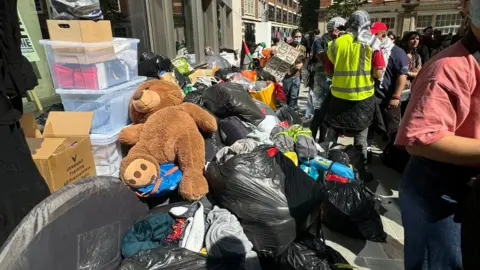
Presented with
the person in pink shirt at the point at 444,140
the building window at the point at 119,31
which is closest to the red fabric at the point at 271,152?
the person in pink shirt at the point at 444,140

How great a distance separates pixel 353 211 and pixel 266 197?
2.69ft

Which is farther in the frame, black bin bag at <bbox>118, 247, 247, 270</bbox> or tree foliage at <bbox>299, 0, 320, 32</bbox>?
tree foliage at <bbox>299, 0, 320, 32</bbox>

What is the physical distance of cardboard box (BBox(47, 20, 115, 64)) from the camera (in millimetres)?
2271

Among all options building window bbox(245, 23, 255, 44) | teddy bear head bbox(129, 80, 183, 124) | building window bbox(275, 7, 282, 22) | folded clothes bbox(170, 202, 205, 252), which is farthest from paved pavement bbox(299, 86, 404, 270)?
building window bbox(275, 7, 282, 22)

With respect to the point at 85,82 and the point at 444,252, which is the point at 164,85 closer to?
the point at 85,82

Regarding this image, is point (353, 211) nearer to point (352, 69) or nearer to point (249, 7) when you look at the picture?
point (352, 69)

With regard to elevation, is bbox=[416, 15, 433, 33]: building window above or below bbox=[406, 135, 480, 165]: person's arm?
above

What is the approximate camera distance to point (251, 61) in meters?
9.71

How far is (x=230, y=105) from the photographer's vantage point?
3.23 metres

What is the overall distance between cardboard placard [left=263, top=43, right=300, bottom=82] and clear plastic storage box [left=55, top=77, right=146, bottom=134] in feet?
10.8

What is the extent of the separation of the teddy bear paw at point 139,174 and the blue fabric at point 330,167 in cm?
137

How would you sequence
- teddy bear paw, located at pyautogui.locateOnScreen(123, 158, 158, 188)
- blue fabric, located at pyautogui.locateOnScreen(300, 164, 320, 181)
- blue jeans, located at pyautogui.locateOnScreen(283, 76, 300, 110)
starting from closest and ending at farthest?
1. teddy bear paw, located at pyautogui.locateOnScreen(123, 158, 158, 188)
2. blue fabric, located at pyautogui.locateOnScreen(300, 164, 320, 181)
3. blue jeans, located at pyautogui.locateOnScreen(283, 76, 300, 110)

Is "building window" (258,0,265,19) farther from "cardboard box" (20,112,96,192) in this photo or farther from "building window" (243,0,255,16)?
"cardboard box" (20,112,96,192)

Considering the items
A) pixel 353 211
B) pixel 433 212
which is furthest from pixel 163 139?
pixel 433 212
